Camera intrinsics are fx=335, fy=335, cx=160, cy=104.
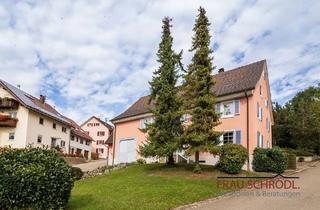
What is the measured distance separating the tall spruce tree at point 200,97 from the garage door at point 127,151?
15.5 metres

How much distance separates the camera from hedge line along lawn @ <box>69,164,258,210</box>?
12.7 meters

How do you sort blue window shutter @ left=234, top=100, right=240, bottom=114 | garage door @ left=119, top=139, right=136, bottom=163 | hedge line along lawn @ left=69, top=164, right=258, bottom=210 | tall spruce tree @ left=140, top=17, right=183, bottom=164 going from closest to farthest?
hedge line along lawn @ left=69, top=164, right=258, bottom=210 < tall spruce tree @ left=140, top=17, right=183, bottom=164 < blue window shutter @ left=234, top=100, right=240, bottom=114 < garage door @ left=119, top=139, right=136, bottom=163

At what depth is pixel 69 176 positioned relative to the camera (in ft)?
36.1

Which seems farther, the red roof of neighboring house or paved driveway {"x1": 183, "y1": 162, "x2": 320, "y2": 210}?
the red roof of neighboring house

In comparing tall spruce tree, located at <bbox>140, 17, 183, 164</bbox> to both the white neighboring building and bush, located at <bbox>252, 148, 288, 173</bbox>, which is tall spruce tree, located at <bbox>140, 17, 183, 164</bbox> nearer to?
bush, located at <bbox>252, 148, 288, 173</bbox>

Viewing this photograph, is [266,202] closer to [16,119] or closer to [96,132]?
[16,119]

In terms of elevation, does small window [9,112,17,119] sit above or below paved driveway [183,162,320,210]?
above

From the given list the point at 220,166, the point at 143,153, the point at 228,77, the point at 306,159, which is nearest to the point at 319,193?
the point at 220,166

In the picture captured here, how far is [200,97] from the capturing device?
2067 centimetres

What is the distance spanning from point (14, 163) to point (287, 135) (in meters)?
41.9

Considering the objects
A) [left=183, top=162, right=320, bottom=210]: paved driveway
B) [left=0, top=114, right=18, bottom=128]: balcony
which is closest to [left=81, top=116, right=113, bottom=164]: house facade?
[left=0, top=114, right=18, bottom=128]: balcony

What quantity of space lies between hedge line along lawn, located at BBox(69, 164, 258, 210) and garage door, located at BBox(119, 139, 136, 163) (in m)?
14.8

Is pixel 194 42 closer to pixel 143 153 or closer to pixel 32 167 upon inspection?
pixel 143 153

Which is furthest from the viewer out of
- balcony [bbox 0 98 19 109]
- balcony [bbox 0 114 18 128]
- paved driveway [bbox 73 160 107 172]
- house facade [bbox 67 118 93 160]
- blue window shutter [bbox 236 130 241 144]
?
house facade [bbox 67 118 93 160]
